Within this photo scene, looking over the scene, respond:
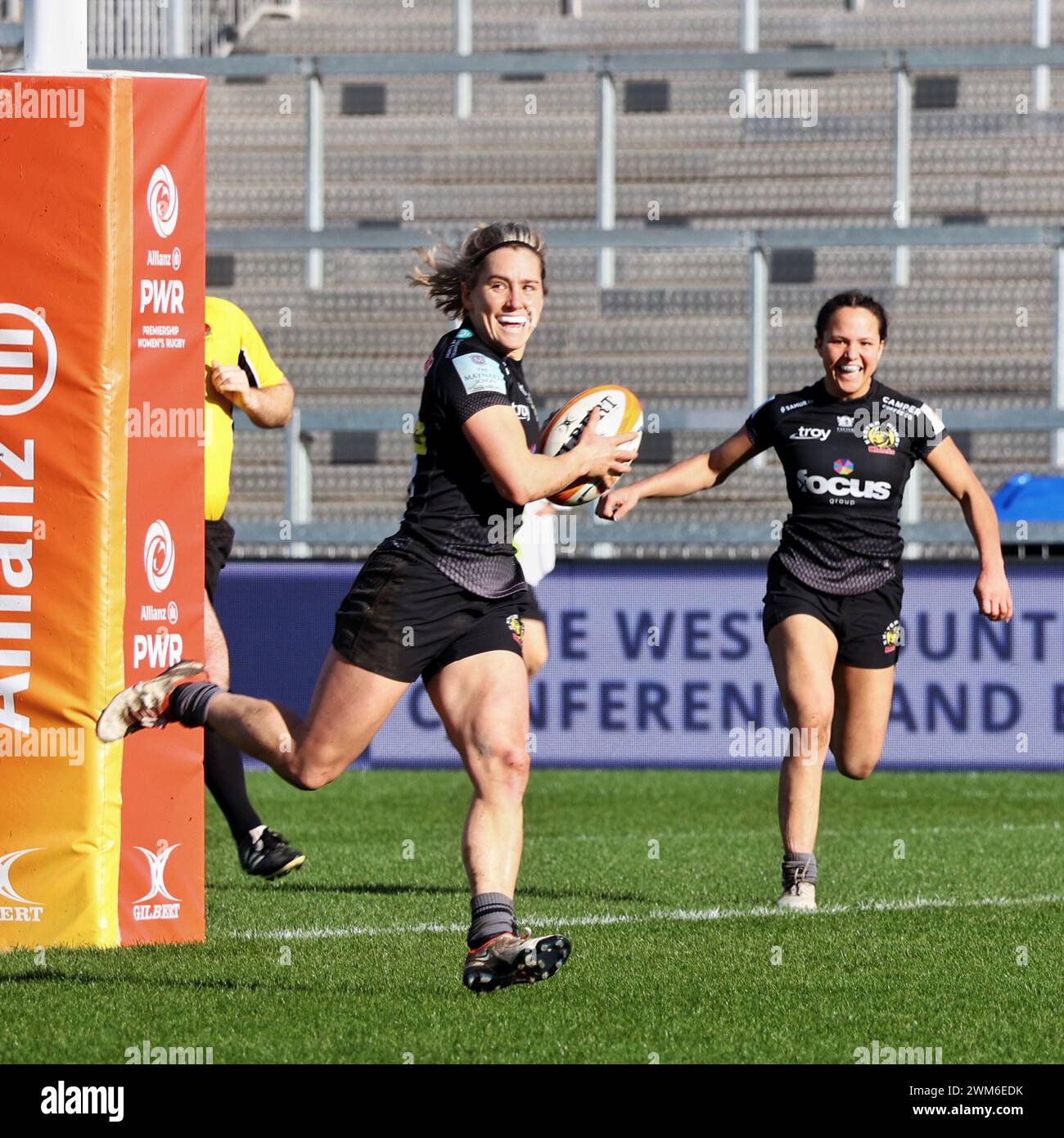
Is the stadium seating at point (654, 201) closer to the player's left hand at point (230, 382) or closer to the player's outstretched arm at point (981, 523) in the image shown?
the player's outstretched arm at point (981, 523)

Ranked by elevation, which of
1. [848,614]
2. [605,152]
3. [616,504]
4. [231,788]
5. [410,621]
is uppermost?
[605,152]

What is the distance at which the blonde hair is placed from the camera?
557 cm

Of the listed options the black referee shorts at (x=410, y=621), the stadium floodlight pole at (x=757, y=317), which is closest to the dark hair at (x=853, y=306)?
the black referee shorts at (x=410, y=621)

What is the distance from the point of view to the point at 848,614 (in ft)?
24.7

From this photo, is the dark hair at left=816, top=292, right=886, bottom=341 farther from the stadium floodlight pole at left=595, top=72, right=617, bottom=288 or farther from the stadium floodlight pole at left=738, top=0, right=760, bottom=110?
the stadium floodlight pole at left=738, top=0, right=760, bottom=110

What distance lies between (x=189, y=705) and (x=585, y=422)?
1.34 m

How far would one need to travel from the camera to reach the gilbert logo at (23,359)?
20.1ft

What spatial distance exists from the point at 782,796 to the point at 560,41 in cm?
1603

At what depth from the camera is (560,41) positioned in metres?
22.2

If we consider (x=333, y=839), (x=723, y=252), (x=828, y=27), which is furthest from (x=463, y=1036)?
(x=828, y=27)

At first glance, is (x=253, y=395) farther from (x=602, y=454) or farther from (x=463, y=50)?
(x=463, y=50)

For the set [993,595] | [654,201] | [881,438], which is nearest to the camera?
[993,595]

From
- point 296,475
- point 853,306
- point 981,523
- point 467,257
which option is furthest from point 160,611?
point 296,475

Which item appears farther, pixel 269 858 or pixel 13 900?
pixel 269 858
